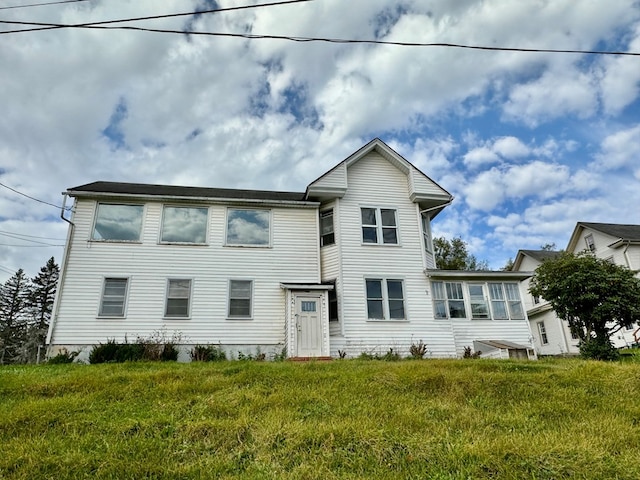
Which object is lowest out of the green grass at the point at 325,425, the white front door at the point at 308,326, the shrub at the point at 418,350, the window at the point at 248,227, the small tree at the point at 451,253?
the green grass at the point at 325,425

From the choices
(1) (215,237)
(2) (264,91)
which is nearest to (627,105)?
(2) (264,91)

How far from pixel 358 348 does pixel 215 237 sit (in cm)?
677

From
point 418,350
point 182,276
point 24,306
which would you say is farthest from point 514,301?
point 24,306

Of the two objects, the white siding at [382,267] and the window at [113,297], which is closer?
the window at [113,297]

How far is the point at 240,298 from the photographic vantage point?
46.9 feet

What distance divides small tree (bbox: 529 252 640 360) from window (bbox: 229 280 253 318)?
10425 mm

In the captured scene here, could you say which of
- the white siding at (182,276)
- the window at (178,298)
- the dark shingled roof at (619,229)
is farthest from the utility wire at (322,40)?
the dark shingled roof at (619,229)

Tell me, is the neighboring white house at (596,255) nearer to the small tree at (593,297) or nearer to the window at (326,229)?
the small tree at (593,297)

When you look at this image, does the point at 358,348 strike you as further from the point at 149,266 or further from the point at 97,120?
the point at 97,120

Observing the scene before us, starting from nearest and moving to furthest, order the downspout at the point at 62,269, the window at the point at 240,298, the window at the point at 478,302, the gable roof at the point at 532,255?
the downspout at the point at 62,269 < the window at the point at 240,298 < the window at the point at 478,302 < the gable roof at the point at 532,255

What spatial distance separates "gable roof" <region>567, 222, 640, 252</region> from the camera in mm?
23141

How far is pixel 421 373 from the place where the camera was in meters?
7.82

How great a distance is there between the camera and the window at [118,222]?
14.3m

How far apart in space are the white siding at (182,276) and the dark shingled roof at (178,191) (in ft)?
2.19
